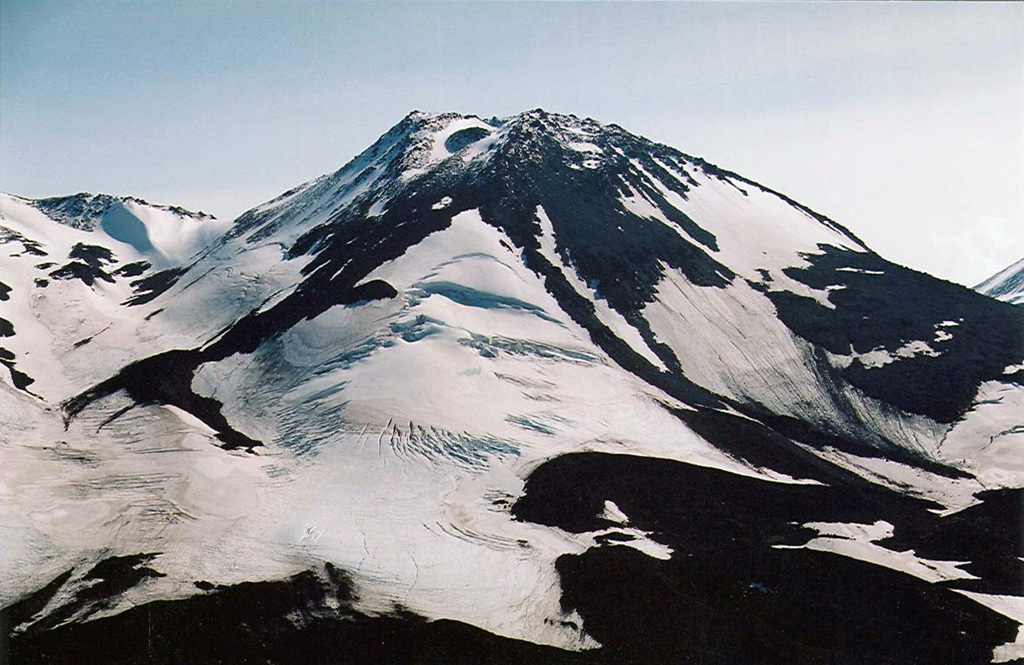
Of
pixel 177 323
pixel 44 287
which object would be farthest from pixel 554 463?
pixel 44 287

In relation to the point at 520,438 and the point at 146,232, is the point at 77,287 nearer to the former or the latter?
the point at 146,232

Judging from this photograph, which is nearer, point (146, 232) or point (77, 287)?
point (77, 287)

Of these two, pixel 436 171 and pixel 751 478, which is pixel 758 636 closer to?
pixel 751 478

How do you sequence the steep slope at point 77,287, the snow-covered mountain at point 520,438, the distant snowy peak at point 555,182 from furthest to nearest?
the distant snowy peak at point 555,182, the steep slope at point 77,287, the snow-covered mountain at point 520,438

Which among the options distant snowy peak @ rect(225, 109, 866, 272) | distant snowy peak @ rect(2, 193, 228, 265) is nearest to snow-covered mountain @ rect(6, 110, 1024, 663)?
distant snowy peak @ rect(225, 109, 866, 272)

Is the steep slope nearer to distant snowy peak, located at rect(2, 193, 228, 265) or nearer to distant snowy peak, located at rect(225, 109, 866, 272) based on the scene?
distant snowy peak, located at rect(2, 193, 228, 265)

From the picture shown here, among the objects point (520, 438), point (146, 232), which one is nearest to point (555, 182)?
point (520, 438)

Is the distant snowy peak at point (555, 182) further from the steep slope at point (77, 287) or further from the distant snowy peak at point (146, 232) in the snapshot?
the steep slope at point (77, 287)

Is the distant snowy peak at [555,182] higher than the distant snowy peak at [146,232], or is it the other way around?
the distant snowy peak at [555,182]

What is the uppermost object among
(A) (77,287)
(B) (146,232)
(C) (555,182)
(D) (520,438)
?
(C) (555,182)

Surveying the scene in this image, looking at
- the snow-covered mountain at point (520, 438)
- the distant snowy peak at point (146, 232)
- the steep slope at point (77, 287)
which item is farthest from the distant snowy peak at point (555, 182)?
the steep slope at point (77, 287)
